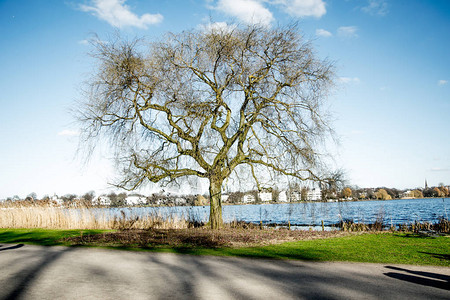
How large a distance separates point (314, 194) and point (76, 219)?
14.0m

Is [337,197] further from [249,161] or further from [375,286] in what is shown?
[375,286]

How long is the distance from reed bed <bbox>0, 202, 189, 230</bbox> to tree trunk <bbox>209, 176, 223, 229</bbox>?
2.30 metres

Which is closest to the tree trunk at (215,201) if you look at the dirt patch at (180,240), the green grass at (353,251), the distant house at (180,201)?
the dirt patch at (180,240)

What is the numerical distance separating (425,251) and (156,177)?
11.7 m

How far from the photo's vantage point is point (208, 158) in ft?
58.3

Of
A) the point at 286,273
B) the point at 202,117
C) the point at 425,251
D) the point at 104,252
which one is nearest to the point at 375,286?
the point at 286,273

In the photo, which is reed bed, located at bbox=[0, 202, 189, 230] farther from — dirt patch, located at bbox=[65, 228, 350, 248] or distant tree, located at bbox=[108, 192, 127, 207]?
dirt patch, located at bbox=[65, 228, 350, 248]

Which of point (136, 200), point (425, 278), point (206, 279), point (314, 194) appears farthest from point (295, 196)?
point (206, 279)

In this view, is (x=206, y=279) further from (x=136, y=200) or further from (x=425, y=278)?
(x=136, y=200)

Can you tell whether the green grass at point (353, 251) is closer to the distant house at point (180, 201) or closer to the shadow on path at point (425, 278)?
the shadow on path at point (425, 278)

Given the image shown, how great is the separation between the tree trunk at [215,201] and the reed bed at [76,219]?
2.30 m

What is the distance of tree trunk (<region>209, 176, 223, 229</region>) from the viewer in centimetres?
1731

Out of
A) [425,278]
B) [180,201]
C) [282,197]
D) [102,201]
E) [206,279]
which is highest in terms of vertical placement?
[102,201]

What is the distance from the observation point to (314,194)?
15445mm
